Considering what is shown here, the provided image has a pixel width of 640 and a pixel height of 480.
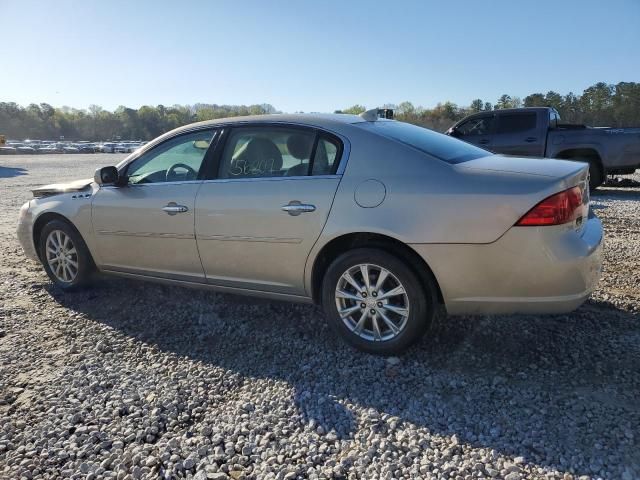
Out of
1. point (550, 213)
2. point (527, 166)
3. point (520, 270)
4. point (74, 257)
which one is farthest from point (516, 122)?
point (74, 257)

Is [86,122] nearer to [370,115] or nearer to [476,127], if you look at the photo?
[476,127]

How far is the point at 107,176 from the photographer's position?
4.17 m

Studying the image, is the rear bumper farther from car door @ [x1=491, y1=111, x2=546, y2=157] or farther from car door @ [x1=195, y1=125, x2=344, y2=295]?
car door @ [x1=491, y1=111, x2=546, y2=157]

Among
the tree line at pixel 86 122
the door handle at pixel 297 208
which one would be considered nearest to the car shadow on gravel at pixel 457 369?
the door handle at pixel 297 208

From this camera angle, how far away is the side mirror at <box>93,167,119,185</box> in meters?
4.17

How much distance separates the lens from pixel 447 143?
3.67m

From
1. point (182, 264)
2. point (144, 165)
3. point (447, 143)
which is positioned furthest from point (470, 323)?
point (144, 165)

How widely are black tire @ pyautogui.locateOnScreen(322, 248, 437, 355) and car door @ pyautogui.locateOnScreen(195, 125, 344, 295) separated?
0.80 ft

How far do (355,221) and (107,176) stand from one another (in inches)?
91.9

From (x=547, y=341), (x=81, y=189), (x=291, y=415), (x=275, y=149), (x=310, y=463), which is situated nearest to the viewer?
(x=310, y=463)

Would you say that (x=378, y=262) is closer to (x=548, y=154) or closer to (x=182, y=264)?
(x=182, y=264)

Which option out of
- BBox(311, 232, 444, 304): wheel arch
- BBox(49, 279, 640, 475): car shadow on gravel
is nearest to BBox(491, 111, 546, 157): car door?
BBox(49, 279, 640, 475): car shadow on gravel

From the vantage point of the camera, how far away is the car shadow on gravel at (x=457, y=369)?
2410 millimetres

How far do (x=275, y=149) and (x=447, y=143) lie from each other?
1287 mm
